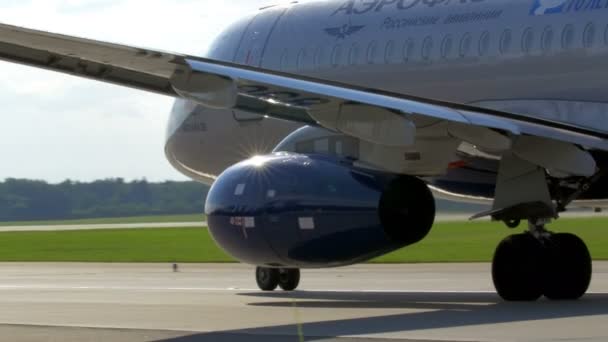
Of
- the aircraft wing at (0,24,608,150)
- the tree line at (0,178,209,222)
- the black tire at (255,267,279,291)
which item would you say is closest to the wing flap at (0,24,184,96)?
the aircraft wing at (0,24,608,150)

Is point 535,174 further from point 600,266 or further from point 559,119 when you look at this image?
point 600,266

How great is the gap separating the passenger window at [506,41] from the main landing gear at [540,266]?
2010 mm

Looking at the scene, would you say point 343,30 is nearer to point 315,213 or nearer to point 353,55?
point 353,55

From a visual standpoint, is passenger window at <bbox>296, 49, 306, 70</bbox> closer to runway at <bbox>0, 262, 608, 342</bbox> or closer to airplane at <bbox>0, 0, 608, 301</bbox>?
airplane at <bbox>0, 0, 608, 301</bbox>

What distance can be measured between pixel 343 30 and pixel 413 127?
577cm

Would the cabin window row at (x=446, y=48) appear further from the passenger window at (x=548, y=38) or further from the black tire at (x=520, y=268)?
the black tire at (x=520, y=268)

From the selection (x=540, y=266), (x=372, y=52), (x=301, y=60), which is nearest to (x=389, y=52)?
(x=372, y=52)

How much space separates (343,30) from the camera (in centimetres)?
2002

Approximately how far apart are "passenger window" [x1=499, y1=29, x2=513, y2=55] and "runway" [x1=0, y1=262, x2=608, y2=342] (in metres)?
2.85

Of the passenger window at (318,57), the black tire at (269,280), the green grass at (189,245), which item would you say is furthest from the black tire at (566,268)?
the green grass at (189,245)

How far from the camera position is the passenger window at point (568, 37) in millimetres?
16828

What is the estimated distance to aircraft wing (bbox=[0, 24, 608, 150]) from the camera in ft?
44.2

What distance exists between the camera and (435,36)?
729 inches

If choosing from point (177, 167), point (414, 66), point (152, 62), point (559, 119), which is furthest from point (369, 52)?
point (152, 62)
